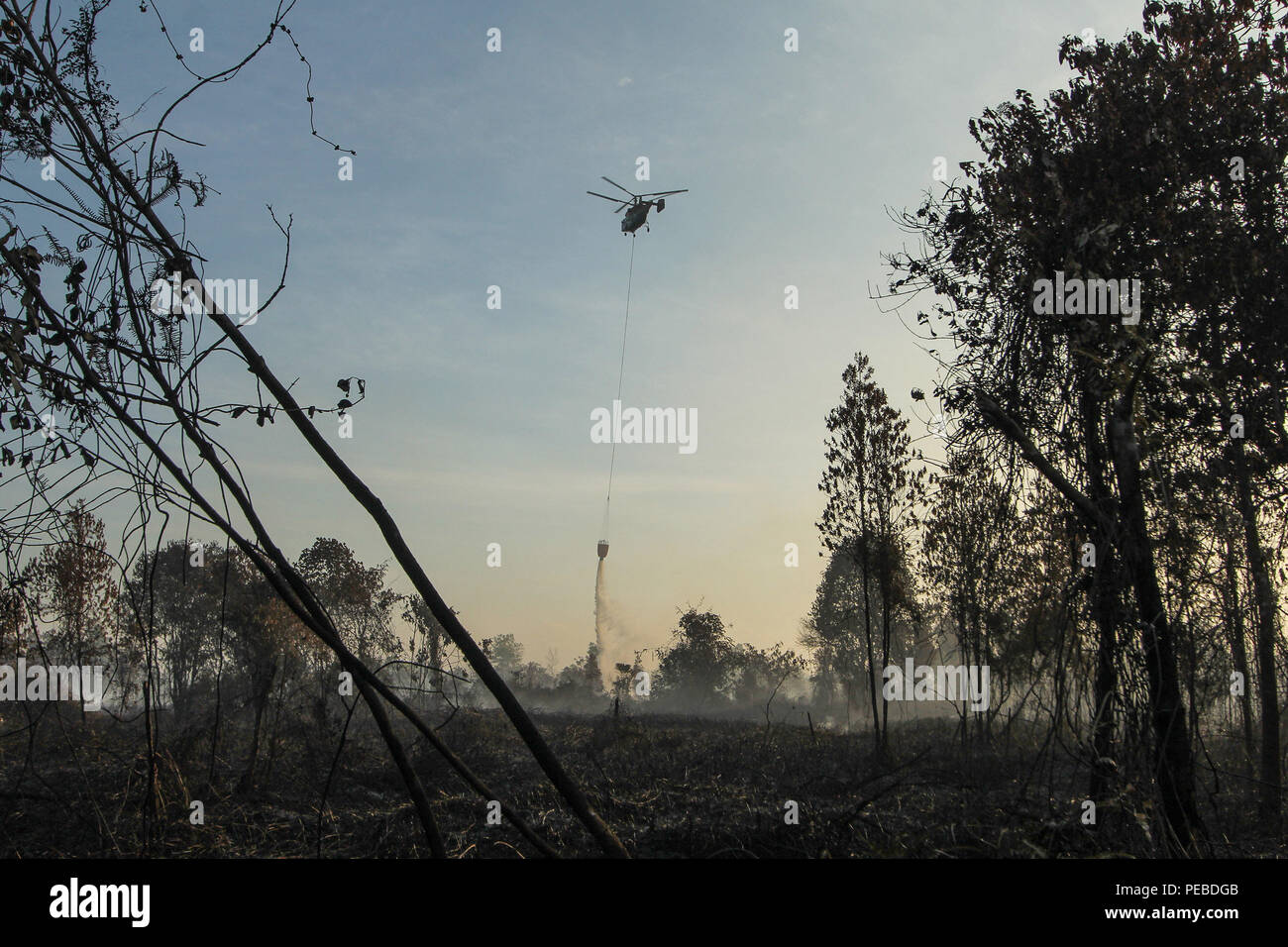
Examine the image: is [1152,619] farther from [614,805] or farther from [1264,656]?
[1264,656]

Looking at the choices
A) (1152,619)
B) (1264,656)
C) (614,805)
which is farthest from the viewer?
(1264,656)

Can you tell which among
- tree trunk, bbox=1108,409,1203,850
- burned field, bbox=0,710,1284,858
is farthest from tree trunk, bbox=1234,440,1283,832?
tree trunk, bbox=1108,409,1203,850

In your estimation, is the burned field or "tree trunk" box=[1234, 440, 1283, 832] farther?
"tree trunk" box=[1234, 440, 1283, 832]

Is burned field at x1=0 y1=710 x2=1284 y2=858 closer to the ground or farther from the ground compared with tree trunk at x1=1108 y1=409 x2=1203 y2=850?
closer to the ground

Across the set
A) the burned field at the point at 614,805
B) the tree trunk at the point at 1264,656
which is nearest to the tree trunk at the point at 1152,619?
the burned field at the point at 614,805

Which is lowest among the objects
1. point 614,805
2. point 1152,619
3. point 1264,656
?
point 614,805

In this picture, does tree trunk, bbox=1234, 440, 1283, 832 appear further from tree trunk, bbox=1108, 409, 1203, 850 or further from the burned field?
tree trunk, bbox=1108, 409, 1203, 850

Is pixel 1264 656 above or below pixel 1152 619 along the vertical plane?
below

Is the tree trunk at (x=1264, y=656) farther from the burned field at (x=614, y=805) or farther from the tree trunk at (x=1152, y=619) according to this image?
the tree trunk at (x=1152, y=619)

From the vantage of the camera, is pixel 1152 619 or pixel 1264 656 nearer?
pixel 1152 619

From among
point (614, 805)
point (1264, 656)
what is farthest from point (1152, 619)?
point (1264, 656)
